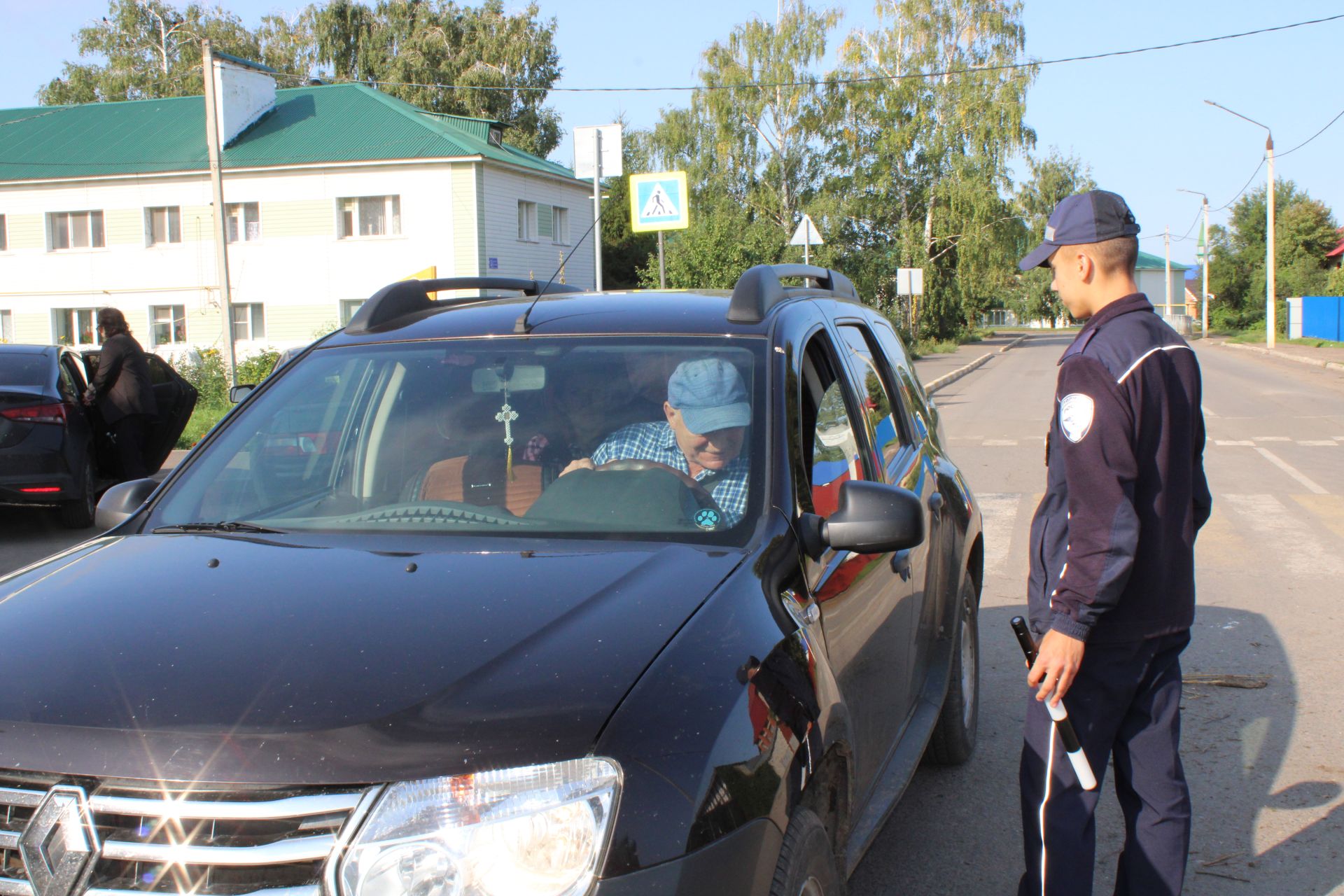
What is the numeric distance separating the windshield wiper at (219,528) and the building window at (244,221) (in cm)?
3756

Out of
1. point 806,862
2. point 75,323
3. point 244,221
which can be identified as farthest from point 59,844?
point 75,323

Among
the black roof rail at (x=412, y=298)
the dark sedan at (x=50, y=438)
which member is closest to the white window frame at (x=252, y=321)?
the dark sedan at (x=50, y=438)

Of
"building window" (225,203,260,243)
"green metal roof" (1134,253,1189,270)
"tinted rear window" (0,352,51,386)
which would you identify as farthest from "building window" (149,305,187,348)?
"green metal roof" (1134,253,1189,270)

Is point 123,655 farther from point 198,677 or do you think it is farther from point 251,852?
point 251,852

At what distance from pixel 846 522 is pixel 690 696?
813 mm

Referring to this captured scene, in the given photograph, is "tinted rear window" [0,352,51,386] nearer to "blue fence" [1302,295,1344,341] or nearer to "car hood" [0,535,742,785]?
"car hood" [0,535,742,785]

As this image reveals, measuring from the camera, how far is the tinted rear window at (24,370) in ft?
31.5

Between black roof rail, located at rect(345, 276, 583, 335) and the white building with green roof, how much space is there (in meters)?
31.4

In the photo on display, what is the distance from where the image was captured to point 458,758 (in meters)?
1.75

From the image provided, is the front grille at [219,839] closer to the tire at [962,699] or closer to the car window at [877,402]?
the car window at [877,402]

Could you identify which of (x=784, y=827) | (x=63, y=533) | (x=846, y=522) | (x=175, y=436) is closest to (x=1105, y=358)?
(x=846, y=522)

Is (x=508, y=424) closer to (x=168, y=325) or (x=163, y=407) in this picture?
(x=163, y=407)

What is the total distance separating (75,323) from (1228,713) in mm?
41950

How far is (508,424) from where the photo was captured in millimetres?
3068
